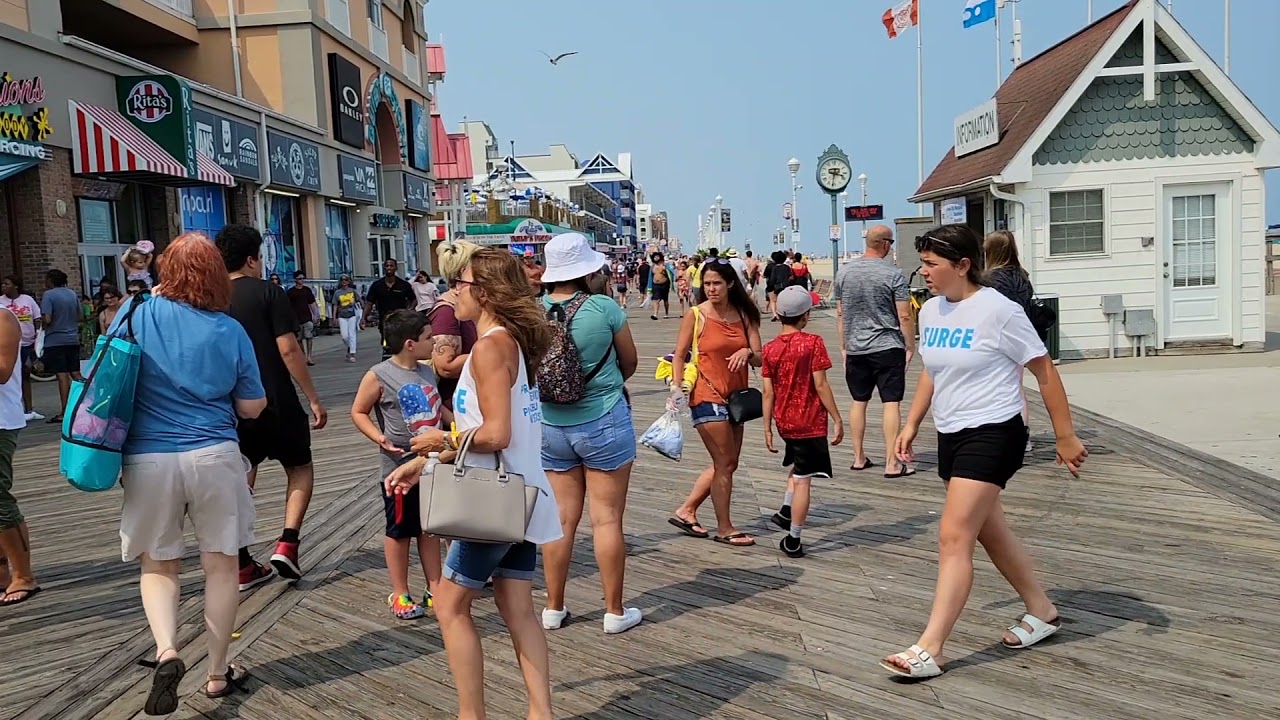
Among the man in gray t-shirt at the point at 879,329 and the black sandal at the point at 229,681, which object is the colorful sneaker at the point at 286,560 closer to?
the black sandal at the point at 229,681

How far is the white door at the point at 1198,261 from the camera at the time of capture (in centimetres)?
1483

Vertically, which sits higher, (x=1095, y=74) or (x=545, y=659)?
(x=1095, y=74)

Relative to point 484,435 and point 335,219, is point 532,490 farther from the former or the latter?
point 335,219

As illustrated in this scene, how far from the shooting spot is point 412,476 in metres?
3.72

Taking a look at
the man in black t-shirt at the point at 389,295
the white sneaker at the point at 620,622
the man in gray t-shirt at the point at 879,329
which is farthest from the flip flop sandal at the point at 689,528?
the man in black t-shirt at the point at 389,295

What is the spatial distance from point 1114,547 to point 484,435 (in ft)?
14.3

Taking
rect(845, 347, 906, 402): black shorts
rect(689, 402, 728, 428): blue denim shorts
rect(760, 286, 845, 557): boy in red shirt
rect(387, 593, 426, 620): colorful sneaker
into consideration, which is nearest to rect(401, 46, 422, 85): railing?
rect(845, 347, 906, 402): black shorts

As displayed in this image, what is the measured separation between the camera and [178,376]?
13.1 feet

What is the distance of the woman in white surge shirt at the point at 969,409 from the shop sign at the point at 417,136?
33.9 metres

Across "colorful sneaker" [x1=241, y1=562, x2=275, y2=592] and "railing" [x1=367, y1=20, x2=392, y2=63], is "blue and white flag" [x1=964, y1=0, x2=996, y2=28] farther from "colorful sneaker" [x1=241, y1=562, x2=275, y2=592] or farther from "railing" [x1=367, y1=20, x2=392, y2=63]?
"colorful sneaker" [x1=241, y1=562, x2=275, y2=592]

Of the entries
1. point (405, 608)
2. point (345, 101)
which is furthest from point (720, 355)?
point (345, 101)

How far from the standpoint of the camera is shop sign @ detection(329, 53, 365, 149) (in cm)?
2850

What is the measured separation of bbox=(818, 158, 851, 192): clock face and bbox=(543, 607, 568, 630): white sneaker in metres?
17.8

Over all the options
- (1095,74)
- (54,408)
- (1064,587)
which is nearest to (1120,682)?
(1064,587)
